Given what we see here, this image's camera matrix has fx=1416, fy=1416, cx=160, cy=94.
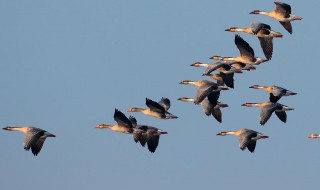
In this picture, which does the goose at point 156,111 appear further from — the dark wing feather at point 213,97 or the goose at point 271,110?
the goose at point 271,110

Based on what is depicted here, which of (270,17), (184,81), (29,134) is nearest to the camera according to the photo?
(29,134)

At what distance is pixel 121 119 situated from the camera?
229 ft

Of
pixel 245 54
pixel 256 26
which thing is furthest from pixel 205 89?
pixel 256 26

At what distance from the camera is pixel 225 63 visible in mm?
68875

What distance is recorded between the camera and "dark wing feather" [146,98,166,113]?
231ft

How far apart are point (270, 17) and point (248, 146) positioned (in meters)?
6.79

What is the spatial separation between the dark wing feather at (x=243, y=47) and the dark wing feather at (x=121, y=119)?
6635 millimetres

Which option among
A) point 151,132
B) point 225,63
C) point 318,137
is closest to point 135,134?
point 151,132

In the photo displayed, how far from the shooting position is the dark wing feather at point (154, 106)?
231ft

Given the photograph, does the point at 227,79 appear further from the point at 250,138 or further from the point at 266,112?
the point at 250,138

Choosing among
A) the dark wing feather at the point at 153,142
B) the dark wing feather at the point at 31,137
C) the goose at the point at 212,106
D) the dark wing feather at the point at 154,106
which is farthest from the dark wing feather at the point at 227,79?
the dark wing feather at the point at 31,137

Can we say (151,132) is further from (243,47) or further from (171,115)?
(243,47)

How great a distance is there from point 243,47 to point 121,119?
7.10 metres

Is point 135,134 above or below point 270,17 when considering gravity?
below
